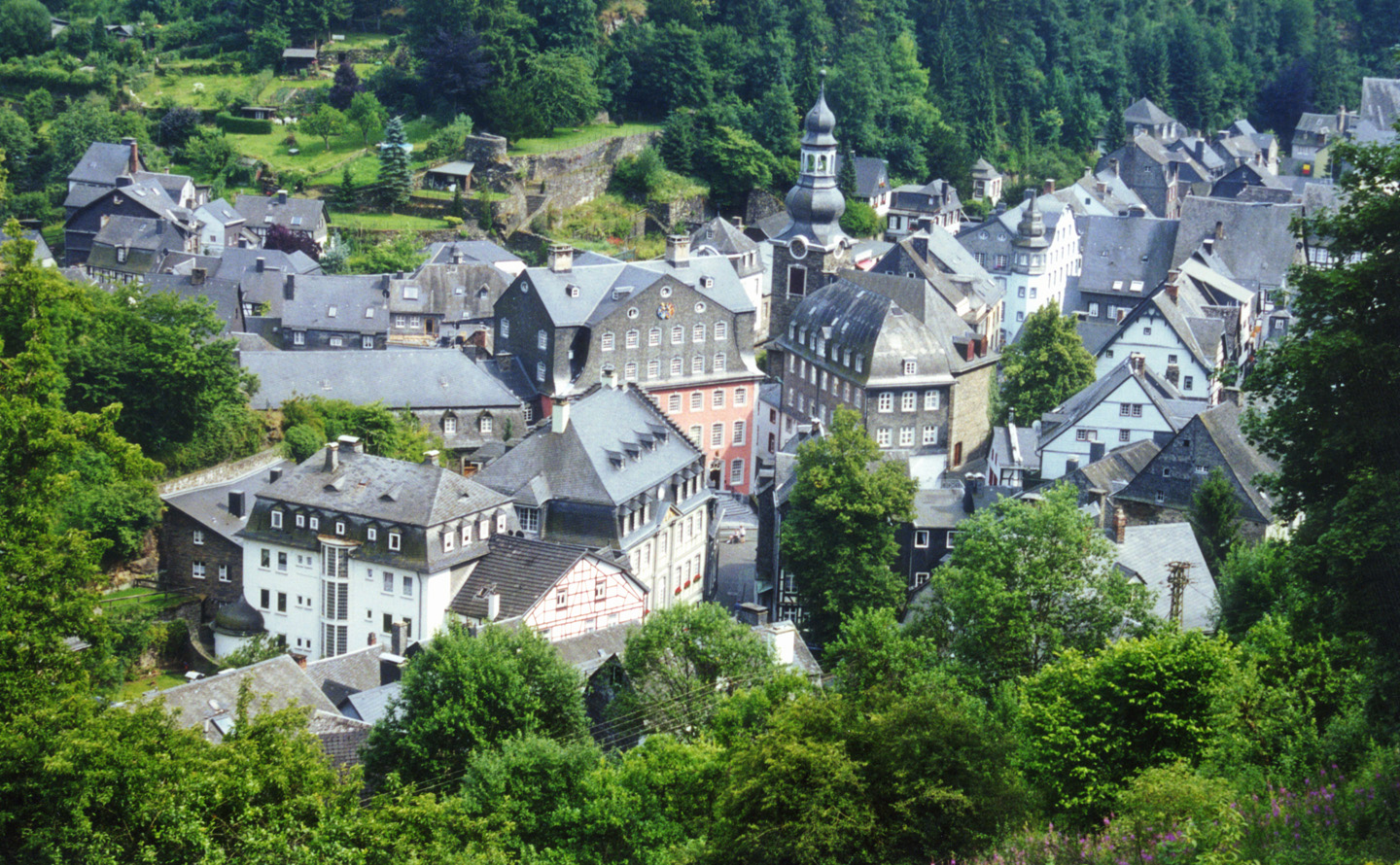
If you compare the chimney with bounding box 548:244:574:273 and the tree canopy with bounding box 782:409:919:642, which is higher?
the chimney with bounding box 548:244:574:273

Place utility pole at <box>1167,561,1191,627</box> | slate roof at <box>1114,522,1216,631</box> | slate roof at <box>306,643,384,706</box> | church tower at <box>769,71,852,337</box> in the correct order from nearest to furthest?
slate roof at <box>306,643,384,706</box> < utility pole at <box>1167,561,1191,627</box> < slate roof at <box>1114,522,1216,631</box> < church tower at <box>769,71,852,337</box>

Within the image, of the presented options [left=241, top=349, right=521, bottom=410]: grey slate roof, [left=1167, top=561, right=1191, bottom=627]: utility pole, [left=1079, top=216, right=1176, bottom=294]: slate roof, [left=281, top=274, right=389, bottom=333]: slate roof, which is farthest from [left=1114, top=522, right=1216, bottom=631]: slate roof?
[left=1079, top=216, right=1176, bottom=294]: slate roof

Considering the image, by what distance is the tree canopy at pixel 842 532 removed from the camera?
2218 inches

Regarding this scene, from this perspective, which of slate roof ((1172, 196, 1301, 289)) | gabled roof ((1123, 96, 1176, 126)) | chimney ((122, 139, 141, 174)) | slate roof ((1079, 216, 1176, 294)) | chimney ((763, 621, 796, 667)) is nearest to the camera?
chimney ((763, 621, 796, 667))

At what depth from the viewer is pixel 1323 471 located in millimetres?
29906

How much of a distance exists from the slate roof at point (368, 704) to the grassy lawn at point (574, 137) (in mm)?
56762

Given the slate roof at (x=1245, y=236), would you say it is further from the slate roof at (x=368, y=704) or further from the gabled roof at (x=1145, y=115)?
the slate roof at (x=368, y=704)

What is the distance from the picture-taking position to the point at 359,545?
5275 centimetres

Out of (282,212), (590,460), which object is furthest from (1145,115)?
(590,460)

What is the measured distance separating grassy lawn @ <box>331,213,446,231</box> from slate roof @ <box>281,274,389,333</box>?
15047 millimetres

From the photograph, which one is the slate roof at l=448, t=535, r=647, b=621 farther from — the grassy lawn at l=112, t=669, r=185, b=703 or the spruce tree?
the spruce tree

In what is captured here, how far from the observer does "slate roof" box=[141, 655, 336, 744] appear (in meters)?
43.3

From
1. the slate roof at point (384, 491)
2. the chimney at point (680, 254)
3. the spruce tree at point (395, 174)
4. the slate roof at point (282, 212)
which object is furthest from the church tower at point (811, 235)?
the slate roof at point (384, 491)

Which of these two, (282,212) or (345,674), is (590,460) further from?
(282,212)
